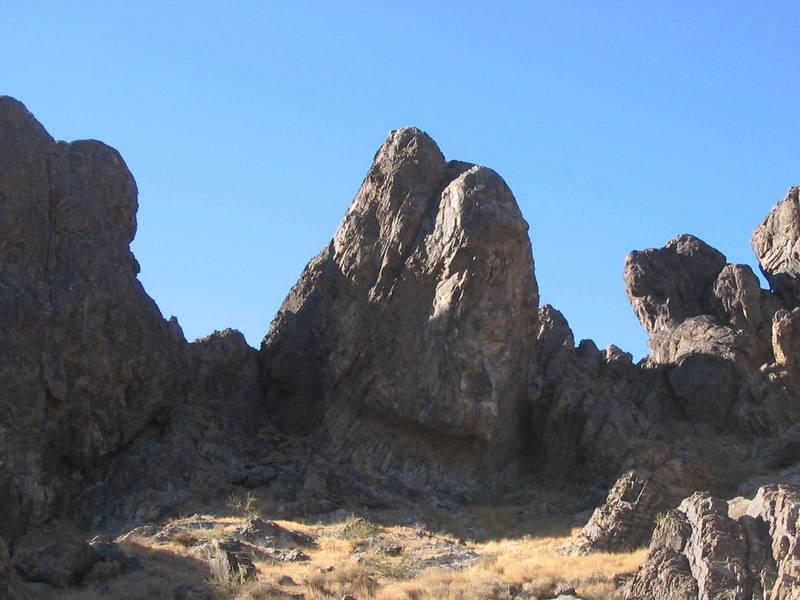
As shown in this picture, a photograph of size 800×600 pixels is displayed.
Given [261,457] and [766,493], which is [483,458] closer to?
[261,457]

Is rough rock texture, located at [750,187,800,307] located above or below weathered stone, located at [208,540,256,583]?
above

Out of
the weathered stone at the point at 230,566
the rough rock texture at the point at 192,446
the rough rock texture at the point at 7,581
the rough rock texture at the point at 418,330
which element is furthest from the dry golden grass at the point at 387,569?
the rough rock texture at the point at 418,330

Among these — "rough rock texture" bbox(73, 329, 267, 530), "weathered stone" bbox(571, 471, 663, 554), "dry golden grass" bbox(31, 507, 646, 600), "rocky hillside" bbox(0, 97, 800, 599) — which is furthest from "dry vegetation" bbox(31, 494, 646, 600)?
"rough rock texture" bbox(73, 329, 267, 530)

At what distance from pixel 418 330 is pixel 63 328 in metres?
11.9

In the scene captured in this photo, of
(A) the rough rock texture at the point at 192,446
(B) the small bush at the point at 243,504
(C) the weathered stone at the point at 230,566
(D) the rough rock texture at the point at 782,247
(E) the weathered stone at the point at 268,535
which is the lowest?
(C) the weathered stone at the point at 230,566

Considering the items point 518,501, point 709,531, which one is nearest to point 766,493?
point 709,531

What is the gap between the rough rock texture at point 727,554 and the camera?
20.8 meters

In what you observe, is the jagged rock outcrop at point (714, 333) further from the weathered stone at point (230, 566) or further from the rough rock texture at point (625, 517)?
the weathered stone at point (230, 566)

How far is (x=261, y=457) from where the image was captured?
41.0 metres

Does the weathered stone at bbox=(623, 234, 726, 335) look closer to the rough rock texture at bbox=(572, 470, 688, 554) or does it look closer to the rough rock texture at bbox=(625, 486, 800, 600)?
the rough rock texture at bbox=(572, 470, 688, 554)

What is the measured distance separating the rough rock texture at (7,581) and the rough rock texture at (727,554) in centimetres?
1106

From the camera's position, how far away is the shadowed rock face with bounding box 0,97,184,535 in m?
35.6

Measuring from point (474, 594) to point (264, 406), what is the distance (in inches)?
812

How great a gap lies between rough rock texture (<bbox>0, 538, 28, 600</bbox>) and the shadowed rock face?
13.4 m
